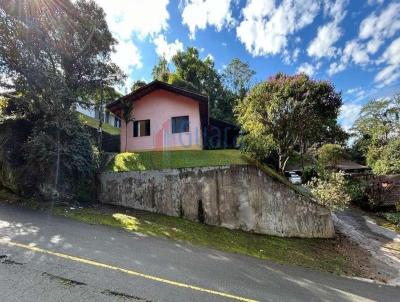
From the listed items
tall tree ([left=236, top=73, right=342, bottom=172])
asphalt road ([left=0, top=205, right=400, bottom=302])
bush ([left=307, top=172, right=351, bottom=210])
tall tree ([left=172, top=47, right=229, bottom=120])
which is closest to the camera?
asphalt road ([left=0, top=205, right=400, bottom=302])

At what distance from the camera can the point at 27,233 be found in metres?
8.13

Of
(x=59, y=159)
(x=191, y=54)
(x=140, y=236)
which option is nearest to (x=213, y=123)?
(x=191, y=54)

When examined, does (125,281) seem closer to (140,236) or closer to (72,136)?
(140,236)

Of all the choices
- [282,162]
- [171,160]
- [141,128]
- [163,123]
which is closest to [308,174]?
[282,162]

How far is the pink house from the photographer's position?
69.2ft

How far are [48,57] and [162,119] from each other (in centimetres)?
897

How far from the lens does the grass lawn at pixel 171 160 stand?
48.3 ft

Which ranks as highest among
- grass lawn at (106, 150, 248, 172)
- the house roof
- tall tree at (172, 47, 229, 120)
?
tall tree at (172, 47, 229, 120)

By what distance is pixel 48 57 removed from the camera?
556 inches

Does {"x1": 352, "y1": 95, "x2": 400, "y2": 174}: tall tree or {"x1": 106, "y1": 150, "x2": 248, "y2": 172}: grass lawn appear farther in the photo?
{"x1": 352, "y1": 95, "x2": 400, "y2": 174}: tall tree

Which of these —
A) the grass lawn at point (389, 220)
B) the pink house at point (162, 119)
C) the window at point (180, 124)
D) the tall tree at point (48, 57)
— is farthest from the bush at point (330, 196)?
the tall tree at point (48, 57)

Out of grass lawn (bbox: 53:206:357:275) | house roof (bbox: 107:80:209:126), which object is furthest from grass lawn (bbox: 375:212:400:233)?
house roof (bbox: 107:80:209:126)

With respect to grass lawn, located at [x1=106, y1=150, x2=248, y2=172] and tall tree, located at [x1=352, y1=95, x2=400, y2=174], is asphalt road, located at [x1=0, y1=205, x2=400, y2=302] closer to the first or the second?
grass lawn, located at [x1=106, y1=150, x2=248, y2=172]

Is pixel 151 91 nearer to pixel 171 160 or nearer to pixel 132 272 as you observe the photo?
pixel 171 160
